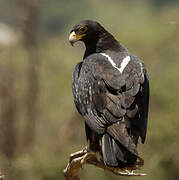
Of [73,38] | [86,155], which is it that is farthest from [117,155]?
[73,38]

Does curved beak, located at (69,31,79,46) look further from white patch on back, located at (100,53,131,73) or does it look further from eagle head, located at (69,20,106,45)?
white patch on back, located at (100,53,131,73)

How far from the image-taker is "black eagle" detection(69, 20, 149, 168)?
738 centimetres

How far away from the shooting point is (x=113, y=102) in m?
7.56

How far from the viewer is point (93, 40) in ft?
29.7

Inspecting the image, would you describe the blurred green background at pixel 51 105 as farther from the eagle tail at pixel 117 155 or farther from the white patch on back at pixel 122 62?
the eagle tail at pixel 117 155

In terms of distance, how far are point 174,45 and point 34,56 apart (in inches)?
132

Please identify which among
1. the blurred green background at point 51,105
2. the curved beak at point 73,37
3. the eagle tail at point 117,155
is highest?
the curved beak at point 73,37

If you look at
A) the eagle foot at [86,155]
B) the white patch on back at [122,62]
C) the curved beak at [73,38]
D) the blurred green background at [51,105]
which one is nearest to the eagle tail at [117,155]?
the eagle foot at [86,155]

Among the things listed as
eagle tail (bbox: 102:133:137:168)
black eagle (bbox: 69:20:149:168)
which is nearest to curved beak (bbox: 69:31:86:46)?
black eagle (bbox: 69:20:149:168)

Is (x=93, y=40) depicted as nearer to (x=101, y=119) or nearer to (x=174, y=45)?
(x=101, y=119)

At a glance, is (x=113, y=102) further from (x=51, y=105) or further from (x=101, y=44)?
(x=51, y=105)

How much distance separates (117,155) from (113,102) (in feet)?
1.88

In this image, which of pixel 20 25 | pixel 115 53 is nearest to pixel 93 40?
pixel 115 53

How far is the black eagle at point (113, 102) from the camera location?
7.38 meters
